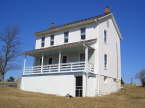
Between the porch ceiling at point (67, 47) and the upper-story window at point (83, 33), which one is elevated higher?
the upper-story window at point (83, 33)

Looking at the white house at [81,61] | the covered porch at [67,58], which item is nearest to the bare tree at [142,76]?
the white house at [81,61]

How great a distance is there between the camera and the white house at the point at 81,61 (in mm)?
21266

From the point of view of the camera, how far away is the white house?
2127 cm

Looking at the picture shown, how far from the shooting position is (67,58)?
84.3ft

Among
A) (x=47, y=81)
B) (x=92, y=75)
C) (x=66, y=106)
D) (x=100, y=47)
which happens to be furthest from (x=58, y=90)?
(x=66, y=106)

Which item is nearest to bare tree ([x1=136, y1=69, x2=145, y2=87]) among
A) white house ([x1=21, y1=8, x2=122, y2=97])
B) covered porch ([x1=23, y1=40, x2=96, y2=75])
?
white house ([x1=21, y1=8, x2=122, y2=97])

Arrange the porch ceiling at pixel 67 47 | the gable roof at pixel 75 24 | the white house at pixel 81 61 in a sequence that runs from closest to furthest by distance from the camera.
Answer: the white house at pixel 81 61 < the porch ceiling at pixel 67 47 < the gable roof at pixel 75 24

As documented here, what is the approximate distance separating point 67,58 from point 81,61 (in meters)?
2.43

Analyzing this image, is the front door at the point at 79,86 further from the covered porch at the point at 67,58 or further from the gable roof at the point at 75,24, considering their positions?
the gable roof at the point at 75,24

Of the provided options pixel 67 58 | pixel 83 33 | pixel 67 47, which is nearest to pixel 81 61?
pixel 67 58

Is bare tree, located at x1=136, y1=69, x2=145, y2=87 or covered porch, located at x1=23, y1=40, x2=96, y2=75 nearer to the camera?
covered porch, located at x1=23, y1=40, x2=96, y2=75

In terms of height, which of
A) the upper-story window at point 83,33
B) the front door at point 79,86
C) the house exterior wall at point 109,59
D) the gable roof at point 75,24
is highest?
the gable roof at point 75,24

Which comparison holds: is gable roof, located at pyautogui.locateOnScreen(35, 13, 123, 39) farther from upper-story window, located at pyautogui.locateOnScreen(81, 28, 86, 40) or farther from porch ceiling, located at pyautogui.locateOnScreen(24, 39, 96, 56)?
porch ceiling, located at pyautogui.locateOnScreen(24, 39, 96, 56)

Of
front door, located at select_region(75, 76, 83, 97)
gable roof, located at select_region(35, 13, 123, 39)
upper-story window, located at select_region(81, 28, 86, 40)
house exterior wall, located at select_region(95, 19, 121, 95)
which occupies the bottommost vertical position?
front door, located at select_region(75, 76, 83, 97)
